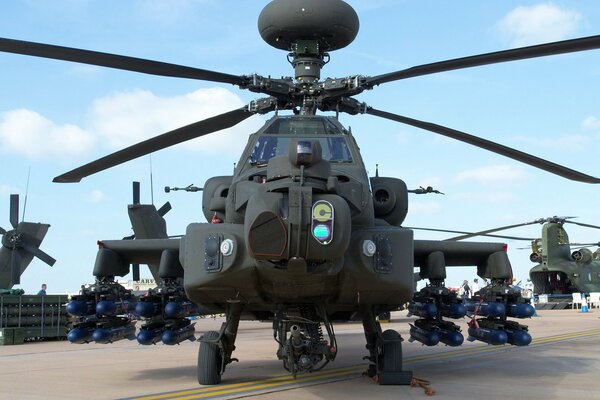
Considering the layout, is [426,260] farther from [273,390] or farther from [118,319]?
[118,319]

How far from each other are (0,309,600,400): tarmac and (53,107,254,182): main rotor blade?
2.96 metres

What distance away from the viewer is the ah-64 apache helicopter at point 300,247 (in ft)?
22.5

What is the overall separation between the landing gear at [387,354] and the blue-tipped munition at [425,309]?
39.8 inches

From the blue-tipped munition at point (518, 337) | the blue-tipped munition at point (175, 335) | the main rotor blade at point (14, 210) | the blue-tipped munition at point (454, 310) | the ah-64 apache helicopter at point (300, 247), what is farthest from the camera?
the main rotor blade at point (14, 210)

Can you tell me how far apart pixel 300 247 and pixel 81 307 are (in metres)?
4.55

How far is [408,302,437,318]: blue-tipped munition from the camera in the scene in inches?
398

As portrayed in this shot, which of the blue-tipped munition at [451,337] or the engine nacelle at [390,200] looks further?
the blue-tipped munition at [451,337]

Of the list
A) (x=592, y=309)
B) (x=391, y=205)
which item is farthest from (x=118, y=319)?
(x=592, y=309)

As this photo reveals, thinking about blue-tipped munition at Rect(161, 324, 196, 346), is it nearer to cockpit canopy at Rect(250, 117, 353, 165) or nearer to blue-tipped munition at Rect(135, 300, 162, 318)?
blue-tipped munition at Rect(135, 300, 162, 318)

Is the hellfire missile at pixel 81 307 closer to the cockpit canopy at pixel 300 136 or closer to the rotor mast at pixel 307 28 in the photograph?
the cockpit canopy at pixel 300 136

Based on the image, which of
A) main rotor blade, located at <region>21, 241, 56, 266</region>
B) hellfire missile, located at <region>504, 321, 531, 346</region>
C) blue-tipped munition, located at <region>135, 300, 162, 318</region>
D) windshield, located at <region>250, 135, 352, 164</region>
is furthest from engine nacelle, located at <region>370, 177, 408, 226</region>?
main rotor blade, located at <region>21, 241, 56, 266</region>

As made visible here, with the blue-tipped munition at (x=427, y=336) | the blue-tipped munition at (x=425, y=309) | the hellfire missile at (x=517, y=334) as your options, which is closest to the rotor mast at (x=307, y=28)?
the blue-tipped munition at (x=425, y=309)

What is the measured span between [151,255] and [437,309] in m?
4.41

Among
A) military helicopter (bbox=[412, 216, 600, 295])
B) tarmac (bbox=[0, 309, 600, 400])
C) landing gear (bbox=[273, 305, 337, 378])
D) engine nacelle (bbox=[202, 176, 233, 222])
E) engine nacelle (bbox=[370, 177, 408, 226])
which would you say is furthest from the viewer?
military helicopter (bbox=[412, 216, 600, 295])
